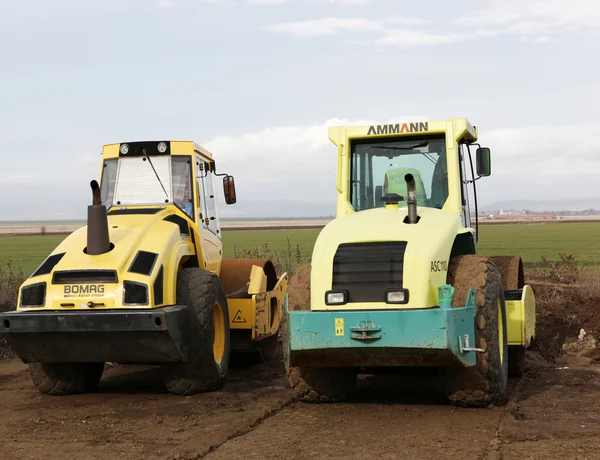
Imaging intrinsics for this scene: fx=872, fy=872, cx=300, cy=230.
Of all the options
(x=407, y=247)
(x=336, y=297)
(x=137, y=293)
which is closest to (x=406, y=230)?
(x=407, y=247)

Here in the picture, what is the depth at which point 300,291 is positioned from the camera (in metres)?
8.09

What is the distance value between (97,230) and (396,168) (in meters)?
3.37

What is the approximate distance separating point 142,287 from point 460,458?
385 cm

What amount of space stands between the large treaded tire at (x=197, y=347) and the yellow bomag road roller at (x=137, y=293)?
0.01 meters

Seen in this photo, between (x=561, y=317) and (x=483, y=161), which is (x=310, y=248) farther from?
(x=483, y=161)

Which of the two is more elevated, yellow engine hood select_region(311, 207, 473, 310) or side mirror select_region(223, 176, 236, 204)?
side mirror select_region(223, 176, 236, 204)

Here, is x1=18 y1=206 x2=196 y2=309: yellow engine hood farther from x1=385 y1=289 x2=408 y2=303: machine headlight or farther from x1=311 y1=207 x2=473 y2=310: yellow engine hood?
x1=385 y1=289 x2=408 y2=303: machine headlight

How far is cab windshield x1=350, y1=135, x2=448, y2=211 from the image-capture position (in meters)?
9.69

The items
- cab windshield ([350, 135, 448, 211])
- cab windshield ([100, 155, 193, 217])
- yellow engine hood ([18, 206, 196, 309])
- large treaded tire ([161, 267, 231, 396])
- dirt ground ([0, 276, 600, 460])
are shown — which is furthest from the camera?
cab windshield ([100, 155, 193, 217])

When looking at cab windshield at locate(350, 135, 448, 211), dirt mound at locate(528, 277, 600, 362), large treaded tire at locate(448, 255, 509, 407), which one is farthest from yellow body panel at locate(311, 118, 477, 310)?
dirt mound at locate(528, 277, 600, 362)

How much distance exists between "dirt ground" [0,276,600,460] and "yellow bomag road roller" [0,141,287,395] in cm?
40

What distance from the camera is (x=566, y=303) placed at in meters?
15.8

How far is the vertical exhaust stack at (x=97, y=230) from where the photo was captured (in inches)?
360

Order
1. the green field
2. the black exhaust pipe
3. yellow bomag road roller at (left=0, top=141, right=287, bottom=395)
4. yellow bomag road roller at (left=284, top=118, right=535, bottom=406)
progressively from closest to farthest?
yellow bomag road roller at (left=284, top=118, right=535, bottom=406) → the black exhaust pipe → yellow bomag road roller at (left=0, top=141, right=287, bottom=395) → the green field
